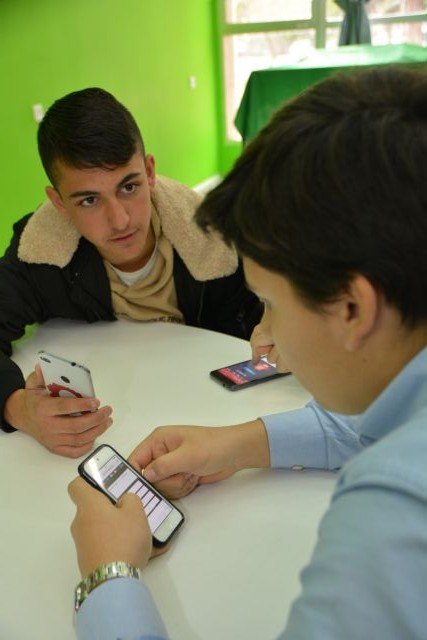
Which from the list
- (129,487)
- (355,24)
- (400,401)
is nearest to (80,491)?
(129,487)

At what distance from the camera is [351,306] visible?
17.6 inches

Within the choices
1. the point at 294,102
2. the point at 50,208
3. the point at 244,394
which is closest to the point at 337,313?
the point at 294,102

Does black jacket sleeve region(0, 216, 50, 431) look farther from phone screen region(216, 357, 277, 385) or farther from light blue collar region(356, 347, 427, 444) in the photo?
light blue collar region(356, 347, 427, 444)

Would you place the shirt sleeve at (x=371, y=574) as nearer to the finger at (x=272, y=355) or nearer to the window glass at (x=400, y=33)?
the finger at (x=272, y=355)

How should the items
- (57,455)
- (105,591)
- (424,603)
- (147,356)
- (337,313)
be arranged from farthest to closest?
(147,356) → (57,455) → (105,591) → (337,313) → (424,603)

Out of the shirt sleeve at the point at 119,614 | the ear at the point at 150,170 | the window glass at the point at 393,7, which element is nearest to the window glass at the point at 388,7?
the window glass at the point at 393,7

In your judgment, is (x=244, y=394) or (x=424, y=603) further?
(x=244, y=394)

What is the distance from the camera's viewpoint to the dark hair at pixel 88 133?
1101mm

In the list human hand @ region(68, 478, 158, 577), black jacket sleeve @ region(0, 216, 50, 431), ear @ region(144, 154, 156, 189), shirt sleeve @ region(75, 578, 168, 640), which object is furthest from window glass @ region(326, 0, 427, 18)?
shirt sleeve @ region(75, 578, 168, 640)

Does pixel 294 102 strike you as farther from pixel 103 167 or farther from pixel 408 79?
pixel 103 167

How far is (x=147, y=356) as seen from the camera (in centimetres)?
109

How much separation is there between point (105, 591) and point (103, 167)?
80 cm

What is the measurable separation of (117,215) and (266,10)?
336 cm

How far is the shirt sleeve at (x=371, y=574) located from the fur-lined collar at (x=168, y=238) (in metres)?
0.91
